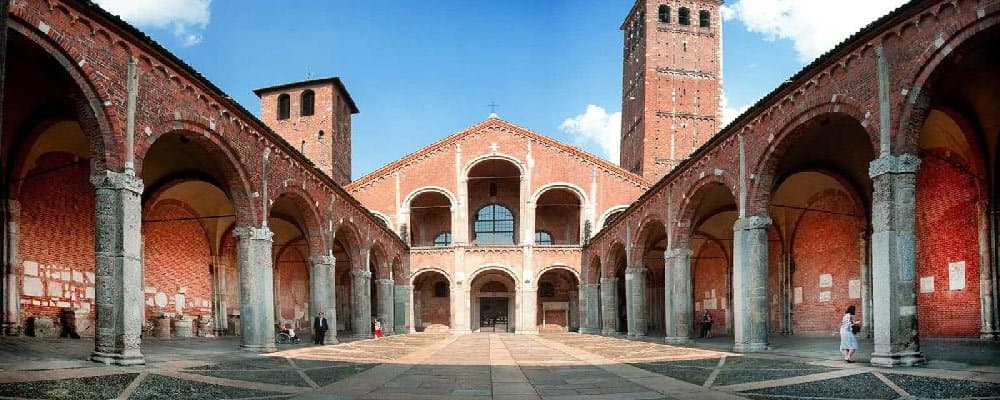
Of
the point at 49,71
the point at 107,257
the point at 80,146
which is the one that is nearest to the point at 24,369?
the point at 107,257

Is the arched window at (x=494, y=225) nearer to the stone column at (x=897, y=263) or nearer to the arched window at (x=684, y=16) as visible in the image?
the arched window at (x=684, y=16)

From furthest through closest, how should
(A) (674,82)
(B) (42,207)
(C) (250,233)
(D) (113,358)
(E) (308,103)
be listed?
1. (A) (674,82)
2. (E) (308,103)
3. (C) (250,233)
4. (B) (42,207)
5. (D) (113,358)

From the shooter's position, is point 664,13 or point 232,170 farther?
point 664,13

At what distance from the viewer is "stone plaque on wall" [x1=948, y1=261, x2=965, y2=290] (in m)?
17.7

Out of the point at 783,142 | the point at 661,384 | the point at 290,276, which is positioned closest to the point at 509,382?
the point at 661,384

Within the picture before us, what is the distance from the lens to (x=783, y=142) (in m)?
16.8

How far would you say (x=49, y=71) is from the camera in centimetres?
1228

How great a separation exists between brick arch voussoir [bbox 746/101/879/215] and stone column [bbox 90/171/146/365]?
13.4 m

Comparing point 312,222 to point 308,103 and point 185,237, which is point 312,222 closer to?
point 185,237

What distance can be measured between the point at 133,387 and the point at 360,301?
19.7m

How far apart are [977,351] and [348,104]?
4228cm

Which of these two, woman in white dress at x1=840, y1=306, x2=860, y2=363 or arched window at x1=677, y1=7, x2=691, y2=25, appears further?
arched window at x1=677, y1=7, x2=691, y2=25

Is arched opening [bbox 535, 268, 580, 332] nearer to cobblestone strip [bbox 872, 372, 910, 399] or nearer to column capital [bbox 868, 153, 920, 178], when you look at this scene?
column capital [bbox 868, 153, 920, 178]

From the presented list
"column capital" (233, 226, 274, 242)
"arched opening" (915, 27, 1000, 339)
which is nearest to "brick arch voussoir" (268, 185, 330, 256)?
"column capital" (233, 226, 274, 242)
